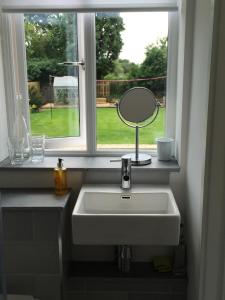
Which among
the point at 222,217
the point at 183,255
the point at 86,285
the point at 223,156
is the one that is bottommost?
the point at 86,285

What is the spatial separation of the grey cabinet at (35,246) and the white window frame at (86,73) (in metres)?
0.57

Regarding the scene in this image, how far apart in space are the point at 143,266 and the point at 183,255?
10.3 inches

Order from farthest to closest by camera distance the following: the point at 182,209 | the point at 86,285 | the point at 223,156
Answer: the point at 182,209, the point at 86,285, the point at 223,156

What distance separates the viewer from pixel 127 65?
221 cm

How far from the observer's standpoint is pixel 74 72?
88.3 inches

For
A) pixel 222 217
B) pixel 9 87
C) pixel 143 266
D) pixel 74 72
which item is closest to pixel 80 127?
pixel 74 72

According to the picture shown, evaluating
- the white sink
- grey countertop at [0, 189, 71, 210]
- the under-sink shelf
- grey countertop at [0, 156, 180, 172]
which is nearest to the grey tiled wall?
the under-sink shelf

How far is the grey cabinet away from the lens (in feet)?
5.82

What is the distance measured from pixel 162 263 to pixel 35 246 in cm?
76

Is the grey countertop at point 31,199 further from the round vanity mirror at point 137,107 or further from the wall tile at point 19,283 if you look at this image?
the round vanity mirror at point 137,107

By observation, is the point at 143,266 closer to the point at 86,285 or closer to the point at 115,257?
the point at 115,257

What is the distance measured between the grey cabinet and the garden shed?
0.73 m

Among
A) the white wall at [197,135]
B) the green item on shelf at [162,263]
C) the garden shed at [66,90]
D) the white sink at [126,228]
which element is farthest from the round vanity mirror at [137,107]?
the green item on shelf at [162,263]

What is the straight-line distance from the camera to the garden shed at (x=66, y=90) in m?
2.25
